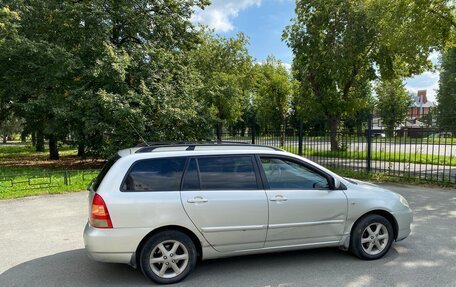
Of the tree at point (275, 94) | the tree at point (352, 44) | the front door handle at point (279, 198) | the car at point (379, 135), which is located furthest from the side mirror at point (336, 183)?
the tree at point (275, 94)

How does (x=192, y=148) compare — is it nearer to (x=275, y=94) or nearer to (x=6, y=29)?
(x=6, y=29)

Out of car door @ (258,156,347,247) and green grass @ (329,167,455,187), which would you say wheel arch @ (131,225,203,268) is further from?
green grass @ (329,167,455,187)

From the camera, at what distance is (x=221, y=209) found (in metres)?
4.21

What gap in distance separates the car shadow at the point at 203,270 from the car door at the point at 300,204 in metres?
0.32

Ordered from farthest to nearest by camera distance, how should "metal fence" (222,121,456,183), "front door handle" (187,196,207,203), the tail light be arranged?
"metal fence" (222,121,456,183), "front door handle" (187,196,207,203), the tail light

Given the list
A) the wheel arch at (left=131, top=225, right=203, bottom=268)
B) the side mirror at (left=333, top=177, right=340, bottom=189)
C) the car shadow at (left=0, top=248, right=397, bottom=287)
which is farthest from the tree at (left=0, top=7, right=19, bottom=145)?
the side mirror at (left=333, top=177, right=340, bottom=189)

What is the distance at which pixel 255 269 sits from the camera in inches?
176

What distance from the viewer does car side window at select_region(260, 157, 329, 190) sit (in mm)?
4562

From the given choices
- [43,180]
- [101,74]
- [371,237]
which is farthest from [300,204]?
[101,74]

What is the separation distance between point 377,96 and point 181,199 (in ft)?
188

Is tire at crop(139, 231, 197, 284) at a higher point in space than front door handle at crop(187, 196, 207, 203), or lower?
lower

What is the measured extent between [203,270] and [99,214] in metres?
1.48

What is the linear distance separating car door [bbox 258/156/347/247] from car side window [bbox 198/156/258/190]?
200 mm

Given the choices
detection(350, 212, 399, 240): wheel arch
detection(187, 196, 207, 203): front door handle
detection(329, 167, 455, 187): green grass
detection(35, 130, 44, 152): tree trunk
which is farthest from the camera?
detection(35, 130, 44, 152): tree trunk
